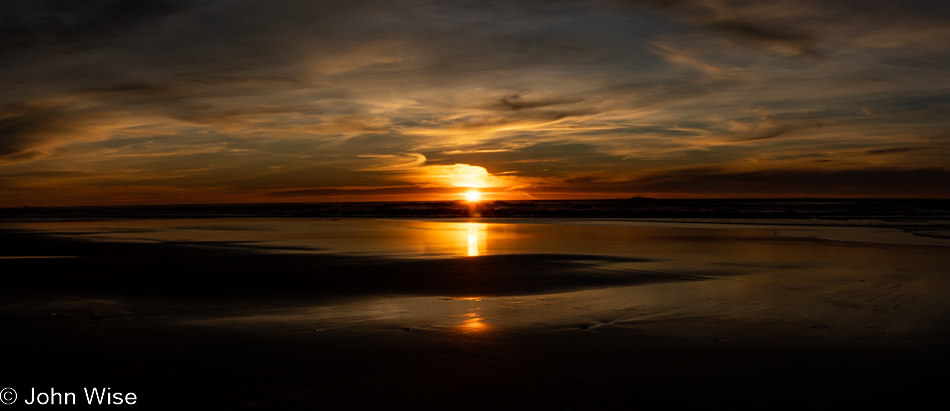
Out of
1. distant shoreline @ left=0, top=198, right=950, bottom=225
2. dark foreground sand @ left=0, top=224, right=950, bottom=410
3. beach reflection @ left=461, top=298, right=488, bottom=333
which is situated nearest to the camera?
dark foreground sand @ left=0, top=224, right=950, bottom=410

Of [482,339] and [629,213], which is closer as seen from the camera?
[482,339]

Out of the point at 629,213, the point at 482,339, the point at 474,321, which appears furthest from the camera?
Result: the point at 629,213

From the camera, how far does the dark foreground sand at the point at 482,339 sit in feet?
17.0

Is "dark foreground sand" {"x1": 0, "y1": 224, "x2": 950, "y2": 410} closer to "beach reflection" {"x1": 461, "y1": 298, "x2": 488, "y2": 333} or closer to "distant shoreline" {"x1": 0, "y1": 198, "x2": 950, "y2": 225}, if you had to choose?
"beach reflection" {"x1": 461, "y1": 298, "x2": 488, "y2": 333}

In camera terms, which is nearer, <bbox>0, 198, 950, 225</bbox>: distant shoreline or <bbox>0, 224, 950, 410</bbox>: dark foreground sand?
<bbox>0, 224, 950, 410</bbox>: dark foreground sand

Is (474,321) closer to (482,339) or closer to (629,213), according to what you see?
(482,339)

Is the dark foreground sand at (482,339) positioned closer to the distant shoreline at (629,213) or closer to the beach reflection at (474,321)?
the beach reflection at (474,321)

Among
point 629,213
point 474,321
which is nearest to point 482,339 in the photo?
point 474,321

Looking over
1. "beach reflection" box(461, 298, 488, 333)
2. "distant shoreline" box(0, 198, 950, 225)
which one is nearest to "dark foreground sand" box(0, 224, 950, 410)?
"beach reflection" box(461, 298, 488, 333)

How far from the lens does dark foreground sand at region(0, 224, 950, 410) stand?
5191 millimetres

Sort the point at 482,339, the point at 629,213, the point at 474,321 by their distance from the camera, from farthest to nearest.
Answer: the point at 629,213 < the point at 474,321 < the point at 482,339

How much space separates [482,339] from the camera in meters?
7.00

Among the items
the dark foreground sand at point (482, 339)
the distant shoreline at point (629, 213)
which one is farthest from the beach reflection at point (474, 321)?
the distant shoreline at point (629, 213)

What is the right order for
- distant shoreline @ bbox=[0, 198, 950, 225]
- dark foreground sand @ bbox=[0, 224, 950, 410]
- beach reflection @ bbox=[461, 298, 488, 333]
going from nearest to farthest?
dark foreground sand @ bbox=[0, 224, 950, 410]
beach reflection @ bbox=[461, 298, 488, 333]
distant shoreline @ bbox=[0, 198, 950, 225]
